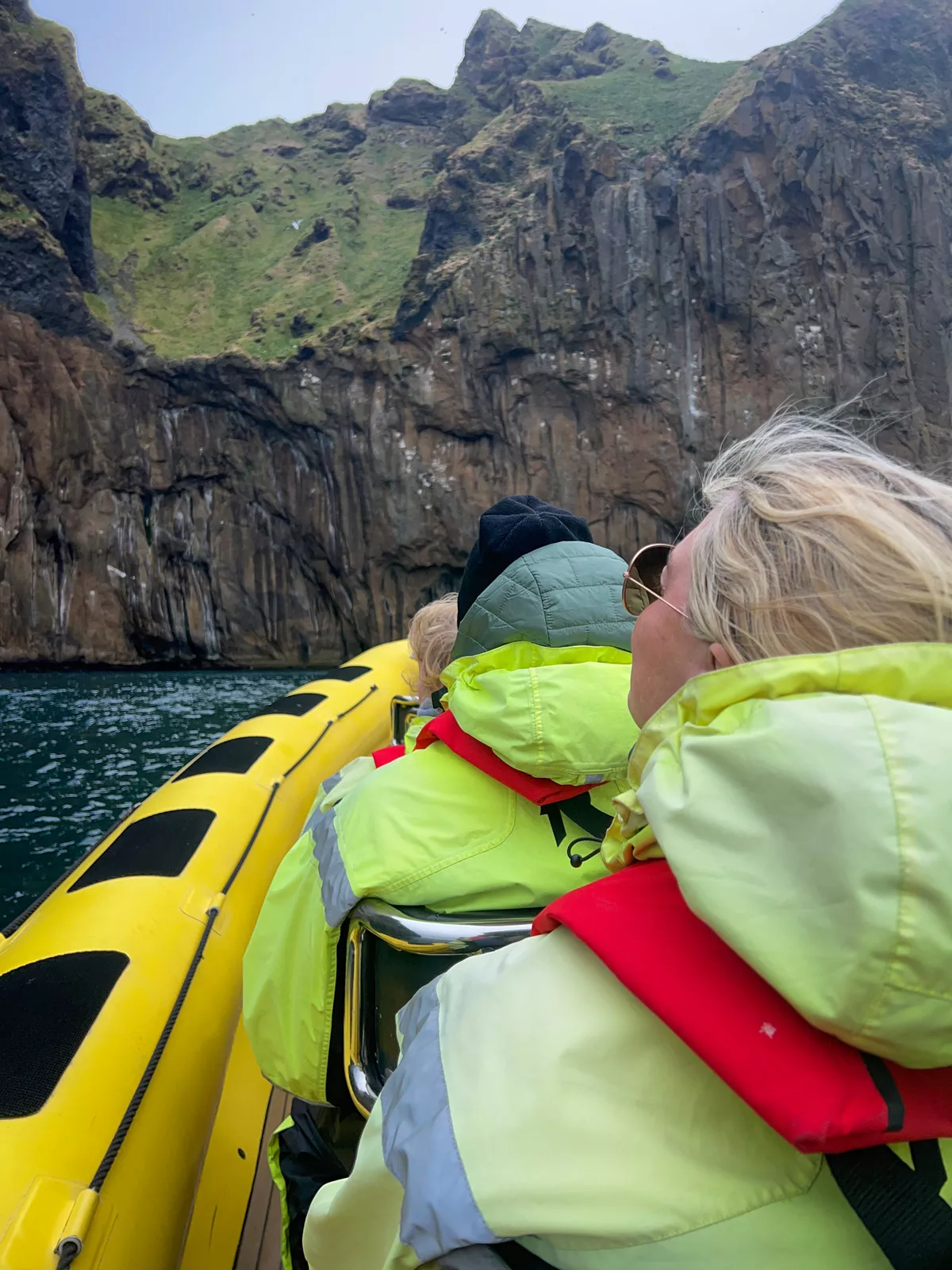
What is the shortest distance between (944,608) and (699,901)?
0.96ft

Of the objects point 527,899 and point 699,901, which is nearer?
point 699,901

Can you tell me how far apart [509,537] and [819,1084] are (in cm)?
111

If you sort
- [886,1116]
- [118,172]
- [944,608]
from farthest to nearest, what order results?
[118,172], [944,608], [886,1116]

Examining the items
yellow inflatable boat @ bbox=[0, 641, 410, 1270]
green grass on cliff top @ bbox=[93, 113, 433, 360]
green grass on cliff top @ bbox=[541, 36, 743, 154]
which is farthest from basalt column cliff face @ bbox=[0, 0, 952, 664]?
yellow inflatable boat @ bbox=[0, 641, 410, 1270]

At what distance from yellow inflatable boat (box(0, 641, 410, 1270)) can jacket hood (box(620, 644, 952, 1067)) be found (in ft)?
5.20

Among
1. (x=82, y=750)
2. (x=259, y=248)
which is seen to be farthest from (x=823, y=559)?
(x=259, y=248)

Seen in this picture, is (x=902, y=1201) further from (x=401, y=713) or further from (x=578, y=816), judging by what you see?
(x=401, y=713)

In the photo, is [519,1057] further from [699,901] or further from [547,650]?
[547,650]

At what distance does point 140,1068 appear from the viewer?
183cm

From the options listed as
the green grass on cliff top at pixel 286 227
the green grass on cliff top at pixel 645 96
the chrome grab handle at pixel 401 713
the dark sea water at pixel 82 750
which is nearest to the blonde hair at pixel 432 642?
the chrome grab handle at pixel 401 713

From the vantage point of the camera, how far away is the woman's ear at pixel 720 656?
658 mm

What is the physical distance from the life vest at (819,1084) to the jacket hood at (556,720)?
53cm

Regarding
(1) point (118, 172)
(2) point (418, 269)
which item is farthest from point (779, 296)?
(1) point (118, 172)

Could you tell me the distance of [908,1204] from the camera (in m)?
0.45
